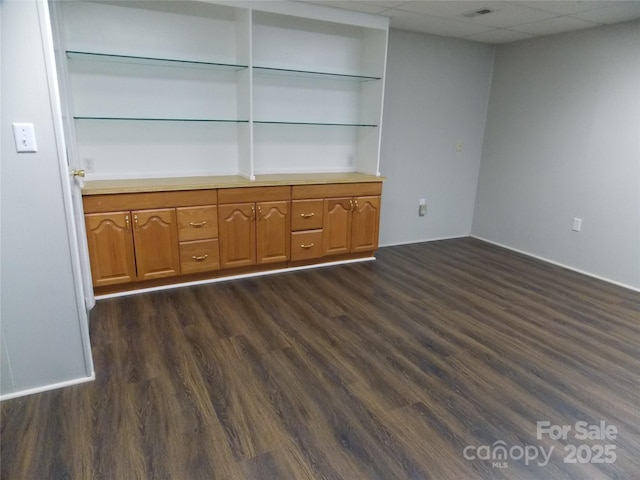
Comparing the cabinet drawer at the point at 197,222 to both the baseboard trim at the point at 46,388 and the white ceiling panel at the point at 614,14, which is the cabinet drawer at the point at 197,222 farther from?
the white ceiling panel at the point at 614,14

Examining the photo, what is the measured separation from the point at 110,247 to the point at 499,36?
13.7 feet

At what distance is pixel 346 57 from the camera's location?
3.97 metres

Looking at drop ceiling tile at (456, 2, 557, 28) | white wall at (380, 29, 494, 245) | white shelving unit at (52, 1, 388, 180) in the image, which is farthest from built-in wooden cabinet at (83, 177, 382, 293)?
Result: drop ceiling tile at (456, 2, 557, 28)

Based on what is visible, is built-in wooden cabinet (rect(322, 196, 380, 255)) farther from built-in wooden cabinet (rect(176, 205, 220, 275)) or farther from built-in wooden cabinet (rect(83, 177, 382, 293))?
built-in wooden cabinet (rect(176, 205, 220, 275))

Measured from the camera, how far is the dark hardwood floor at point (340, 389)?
64.0 inches

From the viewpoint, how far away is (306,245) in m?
3.71

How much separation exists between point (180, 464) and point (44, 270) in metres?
1.08

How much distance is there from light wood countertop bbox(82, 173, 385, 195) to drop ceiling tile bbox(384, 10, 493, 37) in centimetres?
142

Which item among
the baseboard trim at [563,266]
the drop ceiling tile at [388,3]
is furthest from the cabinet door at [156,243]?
the baseboard trim at [563,266]

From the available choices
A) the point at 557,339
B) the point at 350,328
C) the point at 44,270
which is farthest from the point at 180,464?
the point at 557,339

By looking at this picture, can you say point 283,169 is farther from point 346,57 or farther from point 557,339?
point 557,339

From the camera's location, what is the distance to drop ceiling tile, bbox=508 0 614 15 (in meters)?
2.96

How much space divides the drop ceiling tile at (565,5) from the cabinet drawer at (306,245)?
2.41m

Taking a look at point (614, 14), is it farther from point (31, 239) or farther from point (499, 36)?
point (31, 239)
